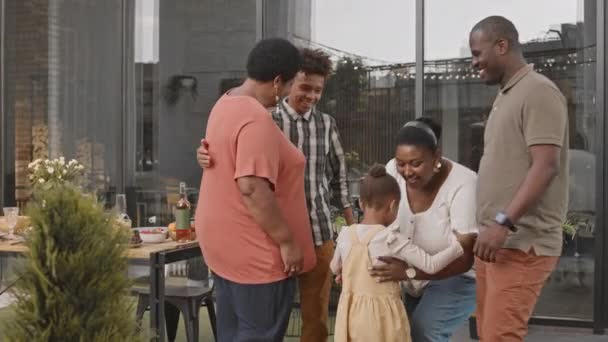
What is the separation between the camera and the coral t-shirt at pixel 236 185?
2.67m

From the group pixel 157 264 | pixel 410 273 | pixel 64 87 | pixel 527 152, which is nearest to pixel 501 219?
pixel 527 152

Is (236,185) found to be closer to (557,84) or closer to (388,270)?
(388,270)

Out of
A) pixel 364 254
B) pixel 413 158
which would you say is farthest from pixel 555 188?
pixel 364 254

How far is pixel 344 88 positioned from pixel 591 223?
6.40ft

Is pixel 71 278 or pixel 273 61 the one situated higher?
pixel 273 61

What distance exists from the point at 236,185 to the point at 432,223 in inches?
27.7

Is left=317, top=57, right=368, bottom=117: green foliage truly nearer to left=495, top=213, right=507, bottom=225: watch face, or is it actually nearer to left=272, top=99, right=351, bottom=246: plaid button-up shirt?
left=272, top=99, right=351, bottom=246: plaid button-up shirt

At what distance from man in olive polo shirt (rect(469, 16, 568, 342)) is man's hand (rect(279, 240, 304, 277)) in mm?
614

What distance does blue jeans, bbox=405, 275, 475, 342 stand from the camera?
2854 millimetres

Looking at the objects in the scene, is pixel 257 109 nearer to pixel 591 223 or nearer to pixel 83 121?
pixel 591 223

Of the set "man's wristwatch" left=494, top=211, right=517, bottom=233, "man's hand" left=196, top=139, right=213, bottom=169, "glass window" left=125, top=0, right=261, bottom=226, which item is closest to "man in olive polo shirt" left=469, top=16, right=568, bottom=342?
"man's wristwatch" left=494, top=211, right=517, bottom=233

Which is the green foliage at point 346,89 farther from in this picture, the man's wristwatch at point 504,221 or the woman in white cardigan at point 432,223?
the man's wristwatch at point 504,221

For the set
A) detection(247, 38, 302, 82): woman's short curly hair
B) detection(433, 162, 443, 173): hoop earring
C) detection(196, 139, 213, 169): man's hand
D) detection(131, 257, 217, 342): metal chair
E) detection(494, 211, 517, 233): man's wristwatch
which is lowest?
detection(131, 257, 217, 342): metal chair

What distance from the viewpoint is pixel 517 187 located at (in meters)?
2.60
